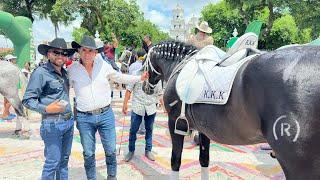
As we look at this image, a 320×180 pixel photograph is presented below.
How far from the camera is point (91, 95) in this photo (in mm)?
3756

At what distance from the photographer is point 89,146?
385 cm

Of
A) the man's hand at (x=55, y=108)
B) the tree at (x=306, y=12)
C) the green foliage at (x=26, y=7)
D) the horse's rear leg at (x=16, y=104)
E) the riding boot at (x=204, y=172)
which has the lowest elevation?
the riding boot at (x=204, y=172)

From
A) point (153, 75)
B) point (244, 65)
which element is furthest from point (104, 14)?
point (244, 65)

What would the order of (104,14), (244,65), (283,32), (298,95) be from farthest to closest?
(283,32) → (104,14) → (244,65) → (298,95)

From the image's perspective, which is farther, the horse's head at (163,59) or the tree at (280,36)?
the tree at (280,36)

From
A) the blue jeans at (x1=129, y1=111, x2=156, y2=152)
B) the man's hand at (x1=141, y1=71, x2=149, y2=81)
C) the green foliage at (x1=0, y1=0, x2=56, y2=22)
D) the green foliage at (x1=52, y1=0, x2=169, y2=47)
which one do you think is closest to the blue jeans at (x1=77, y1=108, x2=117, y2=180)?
the man's hand at (x1=141, y1=71, x2=149, y2=81)

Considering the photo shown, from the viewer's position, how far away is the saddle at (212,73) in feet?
9.20

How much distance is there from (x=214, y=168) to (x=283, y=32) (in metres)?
36.5

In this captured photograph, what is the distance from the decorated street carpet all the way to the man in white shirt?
3.00 ft

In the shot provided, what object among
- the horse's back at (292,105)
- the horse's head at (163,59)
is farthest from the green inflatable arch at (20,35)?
the horse's back at (292,105)

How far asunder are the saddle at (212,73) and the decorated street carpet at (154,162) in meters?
1.74

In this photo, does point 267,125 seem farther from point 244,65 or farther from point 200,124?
point 200,124

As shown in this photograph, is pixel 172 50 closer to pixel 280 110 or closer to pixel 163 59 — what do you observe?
pixel 163 59

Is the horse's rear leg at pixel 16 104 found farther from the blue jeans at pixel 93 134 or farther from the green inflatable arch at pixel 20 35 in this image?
the green inflatable arch at pixel 20 35
